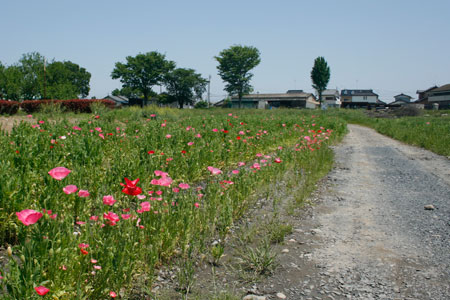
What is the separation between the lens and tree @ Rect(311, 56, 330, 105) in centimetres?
7581

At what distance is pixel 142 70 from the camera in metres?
66.9

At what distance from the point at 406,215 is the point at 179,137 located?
4737mm

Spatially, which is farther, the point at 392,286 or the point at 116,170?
the point at 116,170

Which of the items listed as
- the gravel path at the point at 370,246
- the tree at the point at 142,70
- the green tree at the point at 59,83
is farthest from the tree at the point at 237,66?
the gravel path at the point at 370,246

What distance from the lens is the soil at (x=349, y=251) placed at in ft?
8.13

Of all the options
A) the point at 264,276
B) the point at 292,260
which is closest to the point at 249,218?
the point at 292,260

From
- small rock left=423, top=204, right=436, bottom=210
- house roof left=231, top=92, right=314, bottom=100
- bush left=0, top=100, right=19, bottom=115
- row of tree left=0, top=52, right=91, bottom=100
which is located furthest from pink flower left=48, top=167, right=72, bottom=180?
house roof left=231, top=92, right=314, bottom=100

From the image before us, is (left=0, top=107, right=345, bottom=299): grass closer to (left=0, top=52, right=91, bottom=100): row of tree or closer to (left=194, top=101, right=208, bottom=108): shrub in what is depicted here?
(left=0, top=52, right=91, bottom=100): row of tree

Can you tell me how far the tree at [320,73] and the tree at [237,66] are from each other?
16.2 metres

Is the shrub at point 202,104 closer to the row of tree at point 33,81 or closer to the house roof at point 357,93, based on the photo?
the row of tree at point 33,81

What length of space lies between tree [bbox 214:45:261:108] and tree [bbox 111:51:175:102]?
1265cm

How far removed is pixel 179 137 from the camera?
721 cm

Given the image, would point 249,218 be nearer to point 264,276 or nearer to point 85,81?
point 264,276

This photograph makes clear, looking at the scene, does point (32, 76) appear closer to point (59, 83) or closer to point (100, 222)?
point (59, 83)
